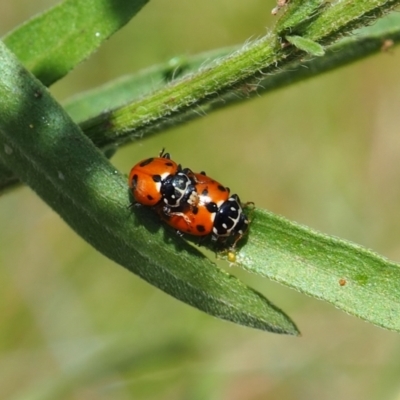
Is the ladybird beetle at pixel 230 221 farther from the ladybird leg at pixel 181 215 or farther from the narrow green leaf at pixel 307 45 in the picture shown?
the narrow green leaf at pixel 307 45

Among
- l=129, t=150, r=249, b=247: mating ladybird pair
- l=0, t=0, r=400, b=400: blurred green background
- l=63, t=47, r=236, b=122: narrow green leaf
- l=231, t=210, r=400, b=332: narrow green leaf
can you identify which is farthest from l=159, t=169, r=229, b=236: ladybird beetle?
l=0, t=0, r=400, b=400: blurred green background

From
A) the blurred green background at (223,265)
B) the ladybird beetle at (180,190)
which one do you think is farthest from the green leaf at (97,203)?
the blurred green background at (223,265)

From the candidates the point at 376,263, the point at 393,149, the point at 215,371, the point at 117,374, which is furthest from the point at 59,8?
the point at 393,149

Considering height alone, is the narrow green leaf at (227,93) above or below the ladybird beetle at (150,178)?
above

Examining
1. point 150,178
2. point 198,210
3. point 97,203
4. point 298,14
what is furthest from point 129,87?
point 298,14

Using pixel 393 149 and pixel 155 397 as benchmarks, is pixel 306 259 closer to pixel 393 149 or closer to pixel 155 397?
pixel 155 397

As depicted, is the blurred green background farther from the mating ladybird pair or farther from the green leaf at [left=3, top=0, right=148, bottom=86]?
the green leaf at [left=3, top=0, right=148, bottom=86]
